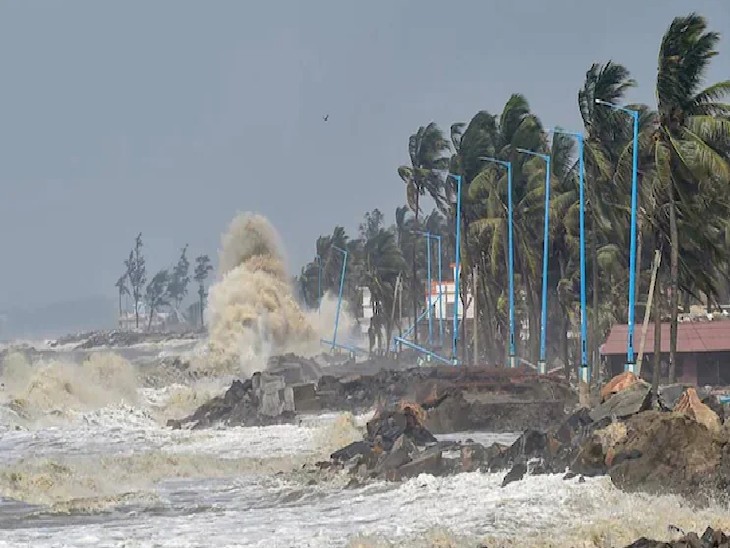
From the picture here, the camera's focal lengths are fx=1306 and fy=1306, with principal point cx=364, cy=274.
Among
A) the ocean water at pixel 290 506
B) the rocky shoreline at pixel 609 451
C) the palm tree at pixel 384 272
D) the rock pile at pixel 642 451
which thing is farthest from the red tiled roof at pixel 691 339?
the palm tree at pixel 384 272

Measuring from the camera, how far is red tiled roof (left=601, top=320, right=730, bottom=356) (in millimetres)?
47469

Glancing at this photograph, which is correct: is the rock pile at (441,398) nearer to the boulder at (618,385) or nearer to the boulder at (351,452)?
the boulder at (618,385)

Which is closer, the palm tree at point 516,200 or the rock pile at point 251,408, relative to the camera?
the rock pile at point 251,408

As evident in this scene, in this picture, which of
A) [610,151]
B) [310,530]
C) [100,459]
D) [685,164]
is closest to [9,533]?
[310,530]

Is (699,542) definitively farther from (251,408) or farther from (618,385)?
(251,408)

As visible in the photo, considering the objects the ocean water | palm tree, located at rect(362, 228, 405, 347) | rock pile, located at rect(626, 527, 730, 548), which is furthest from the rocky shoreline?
palm tree, located at rect(362, 228, 405, 347)

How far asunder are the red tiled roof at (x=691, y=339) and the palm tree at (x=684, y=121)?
13436mm

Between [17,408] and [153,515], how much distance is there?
32994mm

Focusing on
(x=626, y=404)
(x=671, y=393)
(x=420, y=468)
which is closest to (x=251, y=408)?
(x=671, y=393)

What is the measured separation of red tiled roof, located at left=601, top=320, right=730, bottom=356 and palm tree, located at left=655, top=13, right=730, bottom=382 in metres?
13.4

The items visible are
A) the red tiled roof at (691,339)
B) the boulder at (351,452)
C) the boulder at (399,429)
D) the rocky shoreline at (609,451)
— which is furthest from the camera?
the red tiled roof at (691,339)

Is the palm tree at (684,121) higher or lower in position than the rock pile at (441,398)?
higher

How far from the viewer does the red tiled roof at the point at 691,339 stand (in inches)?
1869

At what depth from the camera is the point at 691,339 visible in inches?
1896
